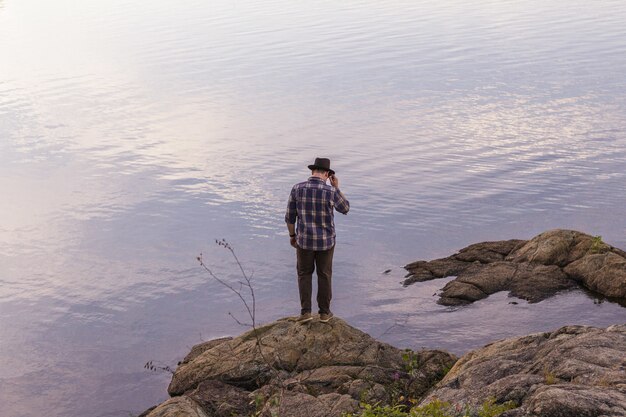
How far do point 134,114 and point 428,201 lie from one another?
19808 mm

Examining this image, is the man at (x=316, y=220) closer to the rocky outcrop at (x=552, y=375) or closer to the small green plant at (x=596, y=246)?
the rocky outcrop at (x=552, y=375)

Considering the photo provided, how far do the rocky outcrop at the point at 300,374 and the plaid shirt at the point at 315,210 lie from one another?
1579 mm

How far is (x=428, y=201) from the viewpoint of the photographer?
2705cm

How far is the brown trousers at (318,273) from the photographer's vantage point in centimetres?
1355

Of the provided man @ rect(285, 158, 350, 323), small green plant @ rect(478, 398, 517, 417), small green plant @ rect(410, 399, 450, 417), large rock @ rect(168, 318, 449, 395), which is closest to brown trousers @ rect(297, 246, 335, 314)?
man @ rect(285, 158, 350, 323)

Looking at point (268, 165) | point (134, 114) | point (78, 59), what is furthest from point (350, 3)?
point (268, 165)

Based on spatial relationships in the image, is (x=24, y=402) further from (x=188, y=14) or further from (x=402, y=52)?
(x=188, y=14)

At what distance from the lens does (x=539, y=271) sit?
19078mm

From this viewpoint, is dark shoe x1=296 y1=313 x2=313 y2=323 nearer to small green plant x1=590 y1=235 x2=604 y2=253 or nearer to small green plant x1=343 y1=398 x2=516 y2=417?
small green plant x1=343 y1=398 x2=516 y2=417

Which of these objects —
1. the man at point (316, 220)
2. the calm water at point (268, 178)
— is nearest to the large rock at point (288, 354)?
the man at point (316, 220)

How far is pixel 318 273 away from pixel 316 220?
38.2 inches

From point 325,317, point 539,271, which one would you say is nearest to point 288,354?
point 325,317

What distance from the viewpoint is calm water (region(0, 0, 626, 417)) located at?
60.2 ft

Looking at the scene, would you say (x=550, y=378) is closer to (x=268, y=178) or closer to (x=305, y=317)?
(x=305, y=317)
